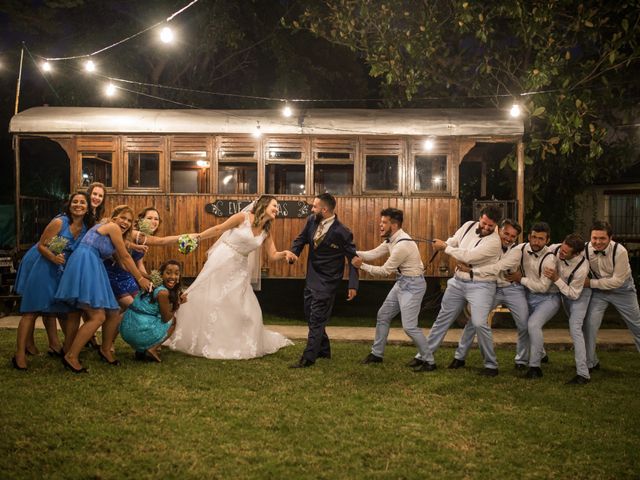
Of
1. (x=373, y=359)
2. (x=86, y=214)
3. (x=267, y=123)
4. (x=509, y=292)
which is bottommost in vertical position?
(x=373, y=359)

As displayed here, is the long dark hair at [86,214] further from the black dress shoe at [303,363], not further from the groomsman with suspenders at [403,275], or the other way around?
the groomsman with suspenders at [403,275]

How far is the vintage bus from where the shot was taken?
11.6 m

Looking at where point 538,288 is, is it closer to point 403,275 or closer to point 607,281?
point 607,281

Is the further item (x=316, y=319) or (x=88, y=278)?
(x=316, y=319)

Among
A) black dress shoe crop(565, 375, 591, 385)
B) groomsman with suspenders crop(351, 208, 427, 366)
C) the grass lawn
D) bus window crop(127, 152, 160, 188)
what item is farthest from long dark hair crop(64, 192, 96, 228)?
black dress shoe crop(565, 375, 591, 385)

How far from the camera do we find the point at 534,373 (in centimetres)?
759

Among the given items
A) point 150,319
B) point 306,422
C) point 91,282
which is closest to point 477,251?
point 306,422

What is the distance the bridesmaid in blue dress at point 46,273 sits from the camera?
7.02m

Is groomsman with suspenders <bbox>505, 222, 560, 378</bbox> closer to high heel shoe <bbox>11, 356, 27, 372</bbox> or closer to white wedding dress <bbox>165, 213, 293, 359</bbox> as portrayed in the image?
white wedding dress <bbox>165, 213, 293, 359</bbox>

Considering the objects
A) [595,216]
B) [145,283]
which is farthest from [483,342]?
[595,216]

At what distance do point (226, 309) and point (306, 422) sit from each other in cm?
285

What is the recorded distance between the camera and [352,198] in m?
11.6

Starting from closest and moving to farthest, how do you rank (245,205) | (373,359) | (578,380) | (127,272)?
1. (578,380)
2. (127,272)
3. (373,359)
4. (245,205)

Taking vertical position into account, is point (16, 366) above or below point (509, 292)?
below
